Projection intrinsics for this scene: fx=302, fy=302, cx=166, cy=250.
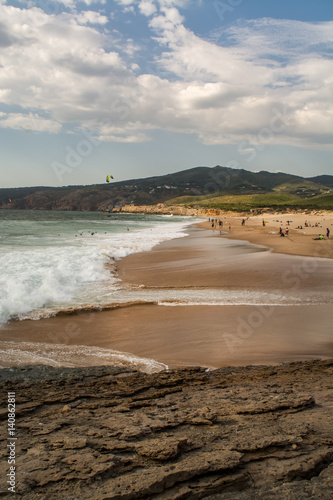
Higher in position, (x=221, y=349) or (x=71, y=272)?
(x=71, y=272)

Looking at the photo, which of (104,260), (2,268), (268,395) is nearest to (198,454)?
(268,395)

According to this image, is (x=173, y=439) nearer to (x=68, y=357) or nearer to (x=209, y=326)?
(x=68, y=357)

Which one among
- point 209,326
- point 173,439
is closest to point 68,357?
point 209,326

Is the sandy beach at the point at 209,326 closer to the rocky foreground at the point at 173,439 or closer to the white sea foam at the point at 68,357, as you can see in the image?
the white sea foam at the point at 68,357

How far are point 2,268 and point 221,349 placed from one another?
35.7 feet

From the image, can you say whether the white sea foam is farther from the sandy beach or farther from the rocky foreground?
the rocky foreground

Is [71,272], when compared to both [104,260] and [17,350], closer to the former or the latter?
[104,260]

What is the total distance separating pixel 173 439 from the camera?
8.82 ft

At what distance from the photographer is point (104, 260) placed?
54.0ft

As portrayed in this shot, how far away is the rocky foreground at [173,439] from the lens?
7.22ft

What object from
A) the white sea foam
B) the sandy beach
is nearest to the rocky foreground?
the white sea foam

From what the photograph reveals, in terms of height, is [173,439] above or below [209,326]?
above

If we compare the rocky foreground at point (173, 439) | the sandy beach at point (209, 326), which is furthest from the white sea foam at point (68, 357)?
A: the rocky foreground at point (173, 439)

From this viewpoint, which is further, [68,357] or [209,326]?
[209,326]
